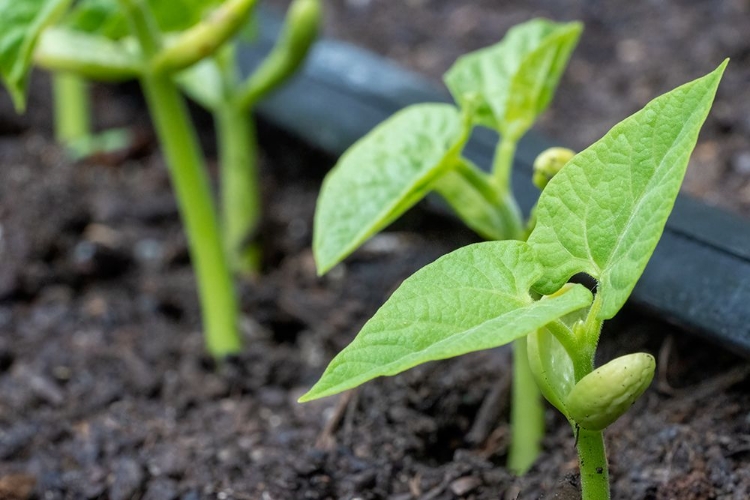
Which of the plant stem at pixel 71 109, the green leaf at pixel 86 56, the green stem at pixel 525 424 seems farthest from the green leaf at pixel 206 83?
the green stem at pixel 525 424

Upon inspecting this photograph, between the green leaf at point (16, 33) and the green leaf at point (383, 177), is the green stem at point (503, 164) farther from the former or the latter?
the green leaf at point (16, 33)

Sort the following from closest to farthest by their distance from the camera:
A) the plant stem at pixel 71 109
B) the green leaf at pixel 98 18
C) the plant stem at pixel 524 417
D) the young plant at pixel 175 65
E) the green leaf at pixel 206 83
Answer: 1. the plant stem at pixel 524 417
2. the young plant at pixel 175 65
3. the green leaf at pixel 98 18
4. the green leaf at pixel 206 83
5. the plant stem at pixel 71 109

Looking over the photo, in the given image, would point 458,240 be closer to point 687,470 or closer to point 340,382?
point 687,470

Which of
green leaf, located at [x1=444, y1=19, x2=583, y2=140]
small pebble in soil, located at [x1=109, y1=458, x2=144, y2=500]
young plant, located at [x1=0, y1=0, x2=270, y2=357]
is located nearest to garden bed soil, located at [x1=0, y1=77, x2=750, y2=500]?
small pebble in soil, located at [x1=109, y1=458, x2=144, y2=500]

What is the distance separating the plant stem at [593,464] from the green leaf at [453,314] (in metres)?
0.13

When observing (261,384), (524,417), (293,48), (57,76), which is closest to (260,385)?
(261,384)

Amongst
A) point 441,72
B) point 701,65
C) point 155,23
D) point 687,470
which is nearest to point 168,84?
point 155,23

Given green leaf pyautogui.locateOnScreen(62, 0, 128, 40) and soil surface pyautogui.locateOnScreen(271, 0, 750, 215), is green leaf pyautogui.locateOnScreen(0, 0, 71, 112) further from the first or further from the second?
soil surface pyautogui.locateOnScreen(271, 0, 750, 215)

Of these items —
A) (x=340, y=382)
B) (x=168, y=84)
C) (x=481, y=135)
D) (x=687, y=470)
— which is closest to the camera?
(x=340, y=382)

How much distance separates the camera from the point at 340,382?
22.2 inches

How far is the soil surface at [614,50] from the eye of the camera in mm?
1539

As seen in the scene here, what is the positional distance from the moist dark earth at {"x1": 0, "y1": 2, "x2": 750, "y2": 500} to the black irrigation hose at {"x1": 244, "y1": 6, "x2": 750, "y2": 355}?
0.08 m

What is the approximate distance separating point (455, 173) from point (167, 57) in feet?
1.35

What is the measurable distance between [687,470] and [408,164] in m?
0.41
